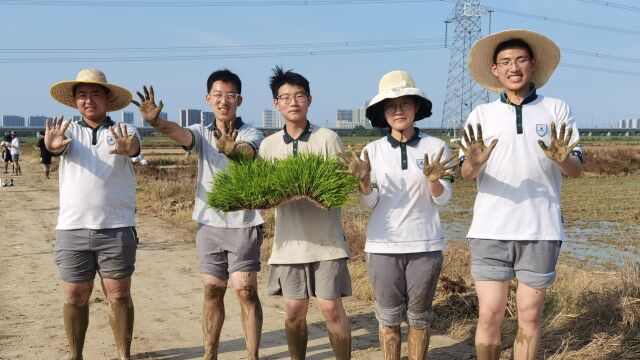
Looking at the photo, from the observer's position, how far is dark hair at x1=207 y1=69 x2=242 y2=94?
4.32 metres

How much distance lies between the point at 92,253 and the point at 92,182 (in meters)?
0.53

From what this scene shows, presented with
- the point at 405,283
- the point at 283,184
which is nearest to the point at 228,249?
the point at 283,184

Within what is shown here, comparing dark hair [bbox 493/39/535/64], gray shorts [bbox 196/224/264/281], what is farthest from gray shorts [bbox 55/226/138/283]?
dark hair [bbox 493/39/535/64]

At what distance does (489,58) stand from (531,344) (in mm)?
1762

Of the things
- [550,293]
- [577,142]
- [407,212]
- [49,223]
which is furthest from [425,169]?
[49,223]

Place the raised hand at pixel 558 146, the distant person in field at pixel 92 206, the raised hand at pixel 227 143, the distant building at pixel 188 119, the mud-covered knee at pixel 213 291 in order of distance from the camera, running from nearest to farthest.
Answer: the raised hand at pixel 558 146 → the raised hand at pixel 227 143 → the distant person in field at pixel 92 206 → the mud-covered knee at pixel 213 291 → the distant building at pixel 188 119

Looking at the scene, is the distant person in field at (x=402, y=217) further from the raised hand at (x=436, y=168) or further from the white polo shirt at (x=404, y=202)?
the raised hand at (x=436, y=168)

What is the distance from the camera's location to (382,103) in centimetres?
378

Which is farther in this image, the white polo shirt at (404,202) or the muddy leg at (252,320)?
the muddy leg at (252,320)

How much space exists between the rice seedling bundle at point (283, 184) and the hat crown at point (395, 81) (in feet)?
1.89

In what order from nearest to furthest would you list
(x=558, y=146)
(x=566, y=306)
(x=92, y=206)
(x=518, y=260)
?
(x=558, y=146)
(x=518, y=260)
(x=92, y=206)
(x=566, y=306)

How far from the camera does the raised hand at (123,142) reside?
4113 millimetres

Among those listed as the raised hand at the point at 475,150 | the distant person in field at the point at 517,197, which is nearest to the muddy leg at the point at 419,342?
the distant person in field at the point at 517,197

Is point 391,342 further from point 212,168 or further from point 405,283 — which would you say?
point 212,168
